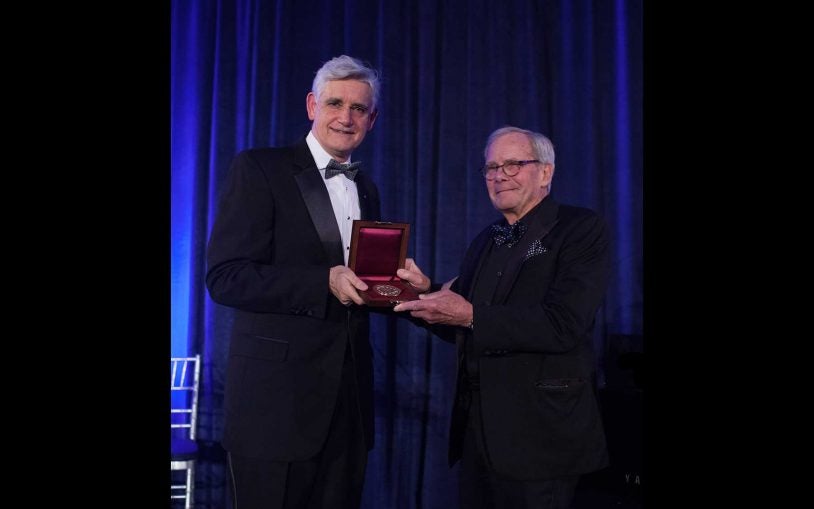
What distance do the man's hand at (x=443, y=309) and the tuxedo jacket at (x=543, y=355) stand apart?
0.16ft

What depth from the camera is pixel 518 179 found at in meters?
2.70

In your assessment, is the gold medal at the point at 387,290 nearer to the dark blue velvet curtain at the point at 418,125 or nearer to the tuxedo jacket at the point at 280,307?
the tuxedo jacket at the point at 280,307

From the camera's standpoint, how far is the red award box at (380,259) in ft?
7.50

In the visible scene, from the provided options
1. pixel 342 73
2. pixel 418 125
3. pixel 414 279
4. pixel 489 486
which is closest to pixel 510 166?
pixel 414 279

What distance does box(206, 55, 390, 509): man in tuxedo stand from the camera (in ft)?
7.45

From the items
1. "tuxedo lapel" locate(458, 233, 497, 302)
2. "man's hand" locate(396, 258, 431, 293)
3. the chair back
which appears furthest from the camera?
the chair back

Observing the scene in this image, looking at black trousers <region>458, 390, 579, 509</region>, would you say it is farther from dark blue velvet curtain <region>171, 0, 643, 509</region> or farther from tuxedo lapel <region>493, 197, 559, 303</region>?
dark blue velvet curtain <region>171, 0, 643, 509</region>

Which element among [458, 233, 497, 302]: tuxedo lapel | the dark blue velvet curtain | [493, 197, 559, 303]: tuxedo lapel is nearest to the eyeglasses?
[493, 197, 559, 303]: tuxedo lapel

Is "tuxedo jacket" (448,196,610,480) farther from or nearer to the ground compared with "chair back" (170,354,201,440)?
farther from the ground

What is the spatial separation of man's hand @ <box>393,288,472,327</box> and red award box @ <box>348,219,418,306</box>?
0.05m

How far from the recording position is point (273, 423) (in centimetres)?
228
